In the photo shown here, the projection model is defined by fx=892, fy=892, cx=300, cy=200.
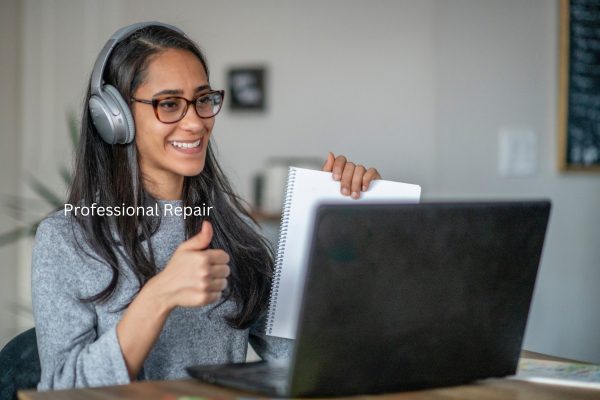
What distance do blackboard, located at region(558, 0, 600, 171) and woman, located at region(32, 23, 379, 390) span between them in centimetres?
156

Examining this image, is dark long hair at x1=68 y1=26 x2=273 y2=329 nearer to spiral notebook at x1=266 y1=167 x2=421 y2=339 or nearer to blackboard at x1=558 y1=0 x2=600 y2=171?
spiral notebook at x1=266 y1=167 x2=421 y2=339

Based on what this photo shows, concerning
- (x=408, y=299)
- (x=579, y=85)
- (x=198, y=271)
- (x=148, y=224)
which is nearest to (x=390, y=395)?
(x=408, y=299)

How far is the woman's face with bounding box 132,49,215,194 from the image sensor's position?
1637 millimetres

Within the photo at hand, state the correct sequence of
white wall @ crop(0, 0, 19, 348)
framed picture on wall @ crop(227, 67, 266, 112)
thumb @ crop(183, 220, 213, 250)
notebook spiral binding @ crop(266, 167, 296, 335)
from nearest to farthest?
thumb @ crop(183, 220, 213, 250)
notebook spiral binding @ crop(266, 167, 296, 335)
framed picture on wall @ crop(227, 67, 266, 112)
white wall @ crop(0, 0, 19, 348)

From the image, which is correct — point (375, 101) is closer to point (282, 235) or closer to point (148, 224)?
point (148, 224)

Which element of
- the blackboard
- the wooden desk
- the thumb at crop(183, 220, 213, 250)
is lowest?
the wooden desk

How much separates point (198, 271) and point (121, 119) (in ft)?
1.74

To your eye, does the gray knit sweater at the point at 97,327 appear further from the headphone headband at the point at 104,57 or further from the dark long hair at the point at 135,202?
the headphone headband at the point at 104,57

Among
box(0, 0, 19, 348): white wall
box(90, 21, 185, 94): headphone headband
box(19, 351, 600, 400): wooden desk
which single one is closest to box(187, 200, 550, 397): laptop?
box(19, 351, 600, 400): wooden desk

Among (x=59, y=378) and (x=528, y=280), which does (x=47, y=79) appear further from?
(x=528, y=280)

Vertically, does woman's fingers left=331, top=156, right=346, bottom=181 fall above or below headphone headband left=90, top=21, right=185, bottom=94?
below

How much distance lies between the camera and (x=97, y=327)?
154 centimetres

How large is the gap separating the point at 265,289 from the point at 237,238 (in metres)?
0.12

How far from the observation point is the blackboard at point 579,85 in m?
2.99
